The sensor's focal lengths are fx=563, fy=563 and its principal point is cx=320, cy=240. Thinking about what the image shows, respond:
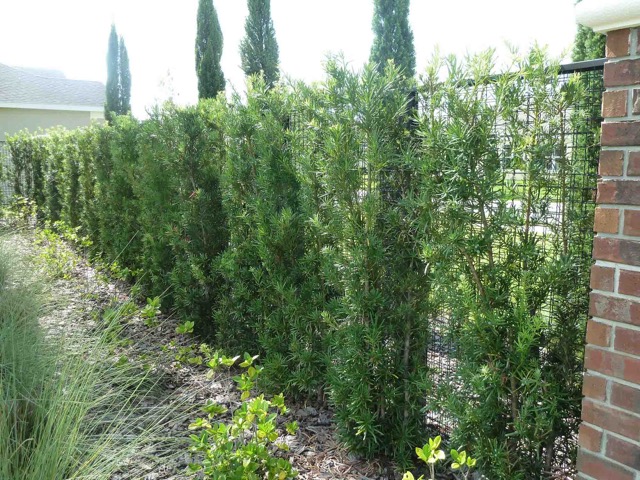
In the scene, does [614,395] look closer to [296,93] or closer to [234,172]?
[296,93]

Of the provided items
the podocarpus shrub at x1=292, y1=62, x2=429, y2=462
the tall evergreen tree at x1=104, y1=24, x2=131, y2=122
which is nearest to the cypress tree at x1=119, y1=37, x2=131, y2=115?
the tall evergreen tree at x1=104, y1=24, x2=131, y2=122

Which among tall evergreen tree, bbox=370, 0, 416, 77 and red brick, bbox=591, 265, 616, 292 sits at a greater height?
tall evergreen tree, bbox=370, 0, 416, 77

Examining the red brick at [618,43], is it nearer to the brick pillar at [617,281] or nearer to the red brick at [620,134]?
the brick pillar at [617,281]

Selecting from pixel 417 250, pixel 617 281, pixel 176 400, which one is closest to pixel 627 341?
pixel 617 281

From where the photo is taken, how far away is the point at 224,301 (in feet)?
15.3

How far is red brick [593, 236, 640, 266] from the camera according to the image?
6.21ft

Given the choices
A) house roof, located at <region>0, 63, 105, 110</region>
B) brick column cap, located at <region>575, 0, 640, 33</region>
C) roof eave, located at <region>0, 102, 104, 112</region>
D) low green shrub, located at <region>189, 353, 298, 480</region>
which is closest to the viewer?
brick column cap, located at <region>575, 0, 640, 33</region>

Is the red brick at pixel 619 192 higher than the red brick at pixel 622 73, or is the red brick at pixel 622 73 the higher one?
the red brick at pixel 622 73

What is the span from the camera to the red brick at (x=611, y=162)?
1917mm

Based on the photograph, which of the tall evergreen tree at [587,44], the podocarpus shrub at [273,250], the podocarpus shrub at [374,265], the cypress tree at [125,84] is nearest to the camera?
the podocarpus shrub at [374,265]

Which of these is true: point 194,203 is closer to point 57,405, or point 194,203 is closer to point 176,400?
point 176,400

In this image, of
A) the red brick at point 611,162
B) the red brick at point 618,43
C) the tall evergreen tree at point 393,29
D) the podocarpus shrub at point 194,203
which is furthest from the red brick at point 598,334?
the tall evergreen tree at point 393,29

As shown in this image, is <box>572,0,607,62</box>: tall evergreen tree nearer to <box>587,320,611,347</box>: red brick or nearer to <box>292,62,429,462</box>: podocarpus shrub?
<box>292,62,429,462</box>: podocarpus shrub

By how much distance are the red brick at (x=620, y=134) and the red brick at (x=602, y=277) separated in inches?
17.0
